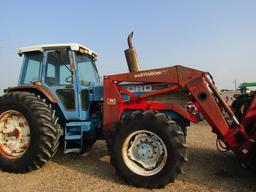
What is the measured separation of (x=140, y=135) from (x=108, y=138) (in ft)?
2.35

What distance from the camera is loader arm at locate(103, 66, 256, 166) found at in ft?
15.6

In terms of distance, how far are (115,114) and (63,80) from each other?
4.83 feet

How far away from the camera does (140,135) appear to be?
4.97m

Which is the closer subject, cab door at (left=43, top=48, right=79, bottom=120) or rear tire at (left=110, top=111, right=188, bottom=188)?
rear tire at (left=110, top=111, right=188, bottom=188)

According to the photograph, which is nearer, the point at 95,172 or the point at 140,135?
the point at 140,135

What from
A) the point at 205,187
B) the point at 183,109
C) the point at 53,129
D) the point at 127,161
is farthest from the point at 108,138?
the point at 205,187

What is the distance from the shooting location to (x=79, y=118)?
603 centimetres

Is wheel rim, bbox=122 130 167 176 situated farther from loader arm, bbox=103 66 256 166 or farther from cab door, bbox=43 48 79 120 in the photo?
cab door, bbox=43 48 79 120

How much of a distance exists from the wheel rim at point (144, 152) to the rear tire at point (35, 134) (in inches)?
58.0

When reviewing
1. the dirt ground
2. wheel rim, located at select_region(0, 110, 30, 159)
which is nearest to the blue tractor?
wheel rim, located at select_region(0, 110, 30, 159)

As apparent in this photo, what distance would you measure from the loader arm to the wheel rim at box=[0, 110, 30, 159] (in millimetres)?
1607

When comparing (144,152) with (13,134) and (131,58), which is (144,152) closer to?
(131,58)

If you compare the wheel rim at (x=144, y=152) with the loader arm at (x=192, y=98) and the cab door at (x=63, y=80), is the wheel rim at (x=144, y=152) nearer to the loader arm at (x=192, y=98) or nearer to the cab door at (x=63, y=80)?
the loader arm at (x=192, y=98)

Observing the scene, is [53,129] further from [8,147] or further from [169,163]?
[169,163]
